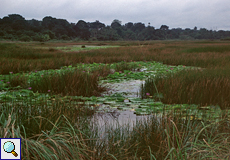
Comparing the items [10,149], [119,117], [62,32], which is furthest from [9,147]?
[62,32]

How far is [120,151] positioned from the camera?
217cm

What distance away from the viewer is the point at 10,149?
5.24ft

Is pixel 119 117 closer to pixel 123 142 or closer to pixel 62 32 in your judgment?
pixel 123 142

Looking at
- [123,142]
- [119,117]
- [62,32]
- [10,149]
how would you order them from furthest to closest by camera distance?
[62,32] → [119,117] → [123,142] → [10,149]

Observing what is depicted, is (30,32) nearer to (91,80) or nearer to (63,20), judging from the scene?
(63,20)

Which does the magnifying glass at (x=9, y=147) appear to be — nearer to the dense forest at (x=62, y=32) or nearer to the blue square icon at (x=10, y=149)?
the blue square icon at (x=10, y=149)

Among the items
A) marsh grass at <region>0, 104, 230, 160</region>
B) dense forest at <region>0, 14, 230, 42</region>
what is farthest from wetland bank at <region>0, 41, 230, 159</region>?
dense forest at <region>0, 14, 230, 42</region>

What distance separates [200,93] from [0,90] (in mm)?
4613

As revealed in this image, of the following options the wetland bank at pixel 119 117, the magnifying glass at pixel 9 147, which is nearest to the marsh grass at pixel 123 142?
the wetland bank at pixel 119 117

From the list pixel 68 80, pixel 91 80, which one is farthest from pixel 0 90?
pixel 91 80

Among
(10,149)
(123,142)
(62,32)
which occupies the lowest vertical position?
(123,142)

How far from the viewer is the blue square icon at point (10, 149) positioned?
152cm

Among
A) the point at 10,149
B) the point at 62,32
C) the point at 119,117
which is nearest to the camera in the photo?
the point at 10,149

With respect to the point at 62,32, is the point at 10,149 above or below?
below
